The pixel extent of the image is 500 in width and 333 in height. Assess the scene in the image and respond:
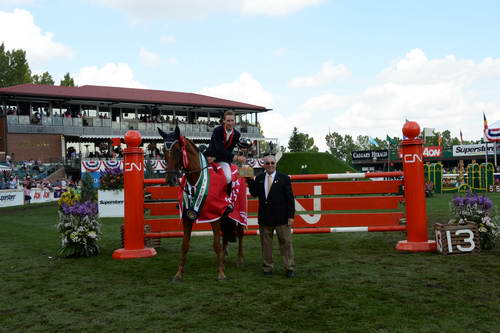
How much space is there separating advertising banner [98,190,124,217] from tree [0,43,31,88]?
163ft

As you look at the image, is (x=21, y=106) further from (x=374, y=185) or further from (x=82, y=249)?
(x=374, y=185)

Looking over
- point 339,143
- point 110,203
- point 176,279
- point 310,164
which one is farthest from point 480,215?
point 339,143

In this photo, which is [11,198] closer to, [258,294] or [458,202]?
[258,294]

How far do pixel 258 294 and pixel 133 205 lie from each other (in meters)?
3.78

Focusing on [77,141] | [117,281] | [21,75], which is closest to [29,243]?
[117,281]

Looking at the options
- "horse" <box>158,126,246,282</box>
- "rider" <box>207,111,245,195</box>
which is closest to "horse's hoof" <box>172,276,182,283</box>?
"horse" <box>158,126,246,282</box>

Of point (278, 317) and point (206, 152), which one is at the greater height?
point (206, 152)

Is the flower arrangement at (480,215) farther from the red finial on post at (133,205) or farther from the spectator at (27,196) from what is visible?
the spectator at (27,196)

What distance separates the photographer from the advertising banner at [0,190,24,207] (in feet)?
82.0

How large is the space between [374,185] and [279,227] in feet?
9.19

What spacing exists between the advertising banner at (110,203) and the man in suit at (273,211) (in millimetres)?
11251

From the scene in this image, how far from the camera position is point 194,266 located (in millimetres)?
7504

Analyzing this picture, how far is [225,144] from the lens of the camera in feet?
23.1

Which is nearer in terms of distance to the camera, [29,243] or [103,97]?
[29,243]
